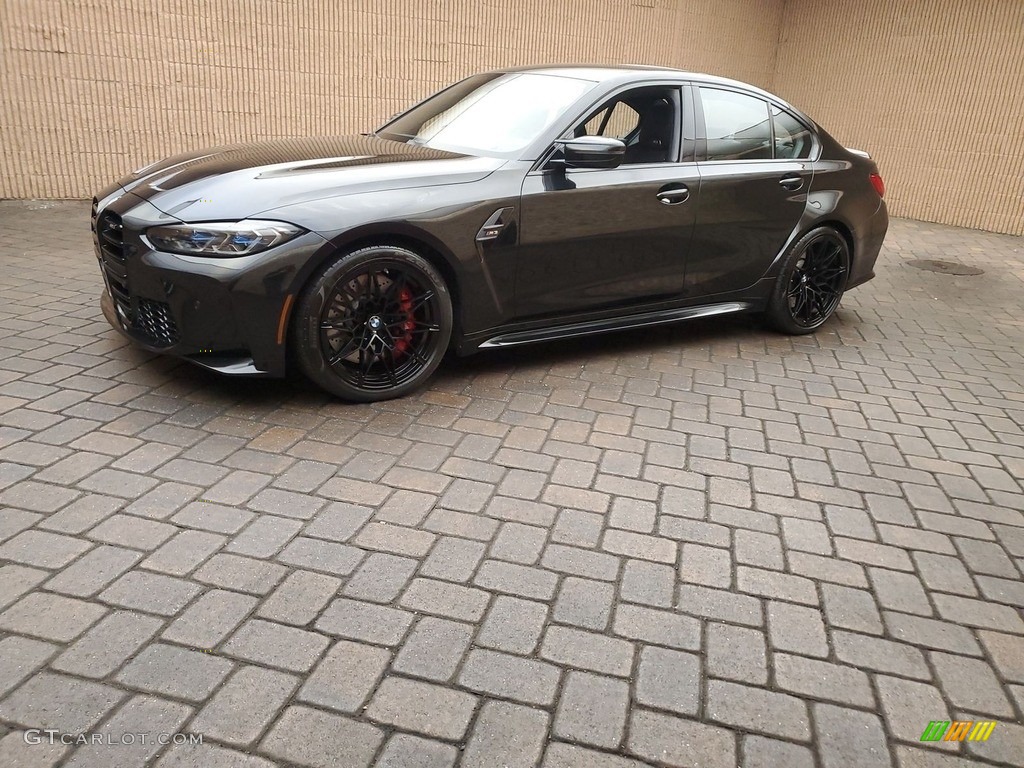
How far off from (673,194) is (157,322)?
2.77 meters

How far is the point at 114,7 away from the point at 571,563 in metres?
7.71

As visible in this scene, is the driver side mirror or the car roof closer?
the driver side mirror

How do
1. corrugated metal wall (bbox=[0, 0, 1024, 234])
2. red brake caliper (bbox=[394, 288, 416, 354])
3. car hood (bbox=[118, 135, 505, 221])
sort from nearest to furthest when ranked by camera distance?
car hood (bbox=[118, 135, 505, 221])
red brake caliper (bbox=[394, 288, 416, 354])
corrugated metal wall (bbox=[0, 0, 1024, 234])

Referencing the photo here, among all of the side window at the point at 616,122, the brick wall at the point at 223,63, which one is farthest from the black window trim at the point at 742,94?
the brick wall at the point at 223,63

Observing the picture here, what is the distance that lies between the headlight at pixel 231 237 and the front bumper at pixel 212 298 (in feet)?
0.11

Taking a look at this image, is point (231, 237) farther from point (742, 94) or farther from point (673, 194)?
point (742, 94)

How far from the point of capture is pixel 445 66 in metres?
9.27

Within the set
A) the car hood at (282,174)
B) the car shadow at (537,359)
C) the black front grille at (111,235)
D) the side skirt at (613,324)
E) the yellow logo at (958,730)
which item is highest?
the car hood at (282,174)

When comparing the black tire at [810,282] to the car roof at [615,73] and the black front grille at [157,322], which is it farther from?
the black front grille at [157,322]

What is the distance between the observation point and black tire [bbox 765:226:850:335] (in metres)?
5.31

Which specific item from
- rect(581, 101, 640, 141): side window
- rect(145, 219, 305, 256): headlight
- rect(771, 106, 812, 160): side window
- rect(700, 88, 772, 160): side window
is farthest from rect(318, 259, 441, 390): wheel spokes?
rect(771, 106, 812, 160): side window

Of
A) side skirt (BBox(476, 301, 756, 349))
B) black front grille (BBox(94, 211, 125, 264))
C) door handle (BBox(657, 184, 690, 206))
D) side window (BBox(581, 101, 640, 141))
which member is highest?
side window (BBox(581, 101, 640, 141))

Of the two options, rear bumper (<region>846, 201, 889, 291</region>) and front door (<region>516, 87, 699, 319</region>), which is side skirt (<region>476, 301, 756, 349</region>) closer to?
front door (<region>516, 87, 699, 319</region>)

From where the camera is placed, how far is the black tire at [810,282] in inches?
209
